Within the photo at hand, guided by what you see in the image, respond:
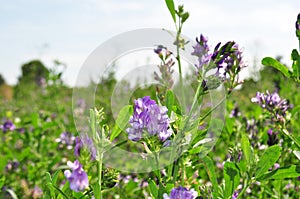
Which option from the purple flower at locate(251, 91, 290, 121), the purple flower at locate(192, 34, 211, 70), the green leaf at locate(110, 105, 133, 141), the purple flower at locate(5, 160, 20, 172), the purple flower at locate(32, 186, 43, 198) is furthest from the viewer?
the purple flower at locate(5, 160, 20, 172)

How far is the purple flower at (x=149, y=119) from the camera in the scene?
115 cm

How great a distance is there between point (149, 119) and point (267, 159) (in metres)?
0.36

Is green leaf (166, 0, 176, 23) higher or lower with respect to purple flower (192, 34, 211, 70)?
higher

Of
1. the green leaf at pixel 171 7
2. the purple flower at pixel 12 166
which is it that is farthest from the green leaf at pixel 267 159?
the purple flower at pixel 12 166

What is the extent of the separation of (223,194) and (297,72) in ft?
1.54

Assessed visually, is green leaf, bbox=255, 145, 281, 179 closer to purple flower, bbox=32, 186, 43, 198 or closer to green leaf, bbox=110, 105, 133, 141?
green leaf, bbox=110, 105, 133, 141

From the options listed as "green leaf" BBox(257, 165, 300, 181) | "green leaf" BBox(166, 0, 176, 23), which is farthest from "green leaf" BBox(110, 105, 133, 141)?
"green leaf" BBox(257, 165, 300, 181)

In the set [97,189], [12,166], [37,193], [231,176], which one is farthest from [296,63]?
[12,166]

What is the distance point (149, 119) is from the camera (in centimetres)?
116

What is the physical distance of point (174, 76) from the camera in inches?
61.8

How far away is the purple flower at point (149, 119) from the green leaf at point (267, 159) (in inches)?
11.4

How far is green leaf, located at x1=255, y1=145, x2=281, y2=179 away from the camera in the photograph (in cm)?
125

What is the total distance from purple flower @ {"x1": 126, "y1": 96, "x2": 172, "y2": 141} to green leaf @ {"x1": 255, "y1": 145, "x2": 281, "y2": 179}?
0.29 meters

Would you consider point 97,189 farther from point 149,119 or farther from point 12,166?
point 12,166
